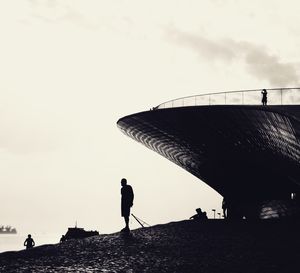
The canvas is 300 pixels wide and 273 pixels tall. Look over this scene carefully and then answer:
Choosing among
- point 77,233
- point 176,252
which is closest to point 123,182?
point 176,252

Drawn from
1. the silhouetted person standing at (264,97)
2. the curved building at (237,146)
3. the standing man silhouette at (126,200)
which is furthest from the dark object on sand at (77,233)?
the standing man silhouette at (126,200)

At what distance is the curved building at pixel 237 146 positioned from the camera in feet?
89.5

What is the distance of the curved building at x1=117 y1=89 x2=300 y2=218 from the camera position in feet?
89.5

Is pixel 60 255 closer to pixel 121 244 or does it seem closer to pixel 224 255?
pixel 121 244

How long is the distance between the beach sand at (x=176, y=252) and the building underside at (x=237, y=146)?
886cm

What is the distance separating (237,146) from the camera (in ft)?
113

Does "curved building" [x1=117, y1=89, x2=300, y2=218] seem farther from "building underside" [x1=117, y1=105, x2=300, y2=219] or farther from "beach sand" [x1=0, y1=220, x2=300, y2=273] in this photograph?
"beach sand" [x1=0, y1=220, x2=300, y2=273]

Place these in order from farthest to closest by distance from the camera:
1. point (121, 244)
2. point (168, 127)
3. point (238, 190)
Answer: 1. point (238, 190)
2. point (168, 127)
3. point (121, 244)

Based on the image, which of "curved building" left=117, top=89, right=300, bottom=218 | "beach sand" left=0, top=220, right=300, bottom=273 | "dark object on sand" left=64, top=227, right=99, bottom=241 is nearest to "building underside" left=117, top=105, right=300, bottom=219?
"curved building" left=117, top=89, right=300, bottom=218

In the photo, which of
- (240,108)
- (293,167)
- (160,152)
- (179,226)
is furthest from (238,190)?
(179,226)

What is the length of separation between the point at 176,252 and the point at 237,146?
2179 centimetres

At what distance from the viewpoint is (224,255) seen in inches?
500

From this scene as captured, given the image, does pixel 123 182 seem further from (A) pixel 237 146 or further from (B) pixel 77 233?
(B) pixel 77 233

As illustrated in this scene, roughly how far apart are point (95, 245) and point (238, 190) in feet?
99.5
